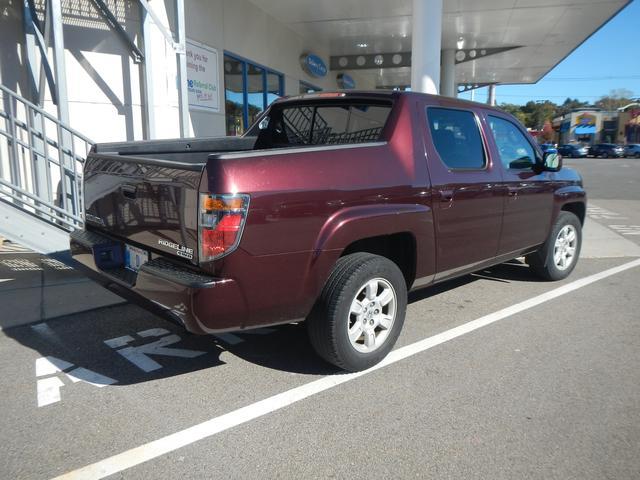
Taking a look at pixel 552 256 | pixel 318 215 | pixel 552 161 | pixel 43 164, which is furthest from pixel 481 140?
Result: pixel 43 164

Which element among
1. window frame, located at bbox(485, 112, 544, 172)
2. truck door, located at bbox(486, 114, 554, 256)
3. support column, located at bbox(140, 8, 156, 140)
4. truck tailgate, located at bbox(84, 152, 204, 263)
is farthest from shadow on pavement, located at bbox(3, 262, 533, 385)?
support column, located at bbox(140, 8, 156, 140)

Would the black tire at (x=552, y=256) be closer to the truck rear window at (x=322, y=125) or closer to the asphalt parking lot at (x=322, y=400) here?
the asphalt parking lot at (x=322, y=400)

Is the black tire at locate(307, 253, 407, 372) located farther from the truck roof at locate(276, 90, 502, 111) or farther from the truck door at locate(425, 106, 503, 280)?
the truck roof at locate(276, 90, 502, 111)

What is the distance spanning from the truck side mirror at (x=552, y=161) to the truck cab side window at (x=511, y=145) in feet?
0.40

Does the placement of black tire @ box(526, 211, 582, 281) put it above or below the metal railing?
below

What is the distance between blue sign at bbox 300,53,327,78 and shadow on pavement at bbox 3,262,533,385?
13.1 metres

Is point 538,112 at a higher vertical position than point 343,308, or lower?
higher

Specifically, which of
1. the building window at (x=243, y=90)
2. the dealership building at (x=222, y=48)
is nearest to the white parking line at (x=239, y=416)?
the dealership building at (x=222, y=48)

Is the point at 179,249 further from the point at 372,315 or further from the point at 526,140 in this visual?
the point at 526,140

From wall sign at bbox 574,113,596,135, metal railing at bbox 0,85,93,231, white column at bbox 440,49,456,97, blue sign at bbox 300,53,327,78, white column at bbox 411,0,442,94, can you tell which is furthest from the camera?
wall sign at bbox 574,113,596,135

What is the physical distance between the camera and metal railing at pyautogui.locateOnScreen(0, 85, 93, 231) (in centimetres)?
554

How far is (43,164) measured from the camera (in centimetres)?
736

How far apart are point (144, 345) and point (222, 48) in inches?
346

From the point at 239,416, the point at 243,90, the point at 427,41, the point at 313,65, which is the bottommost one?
the point at 239,416
